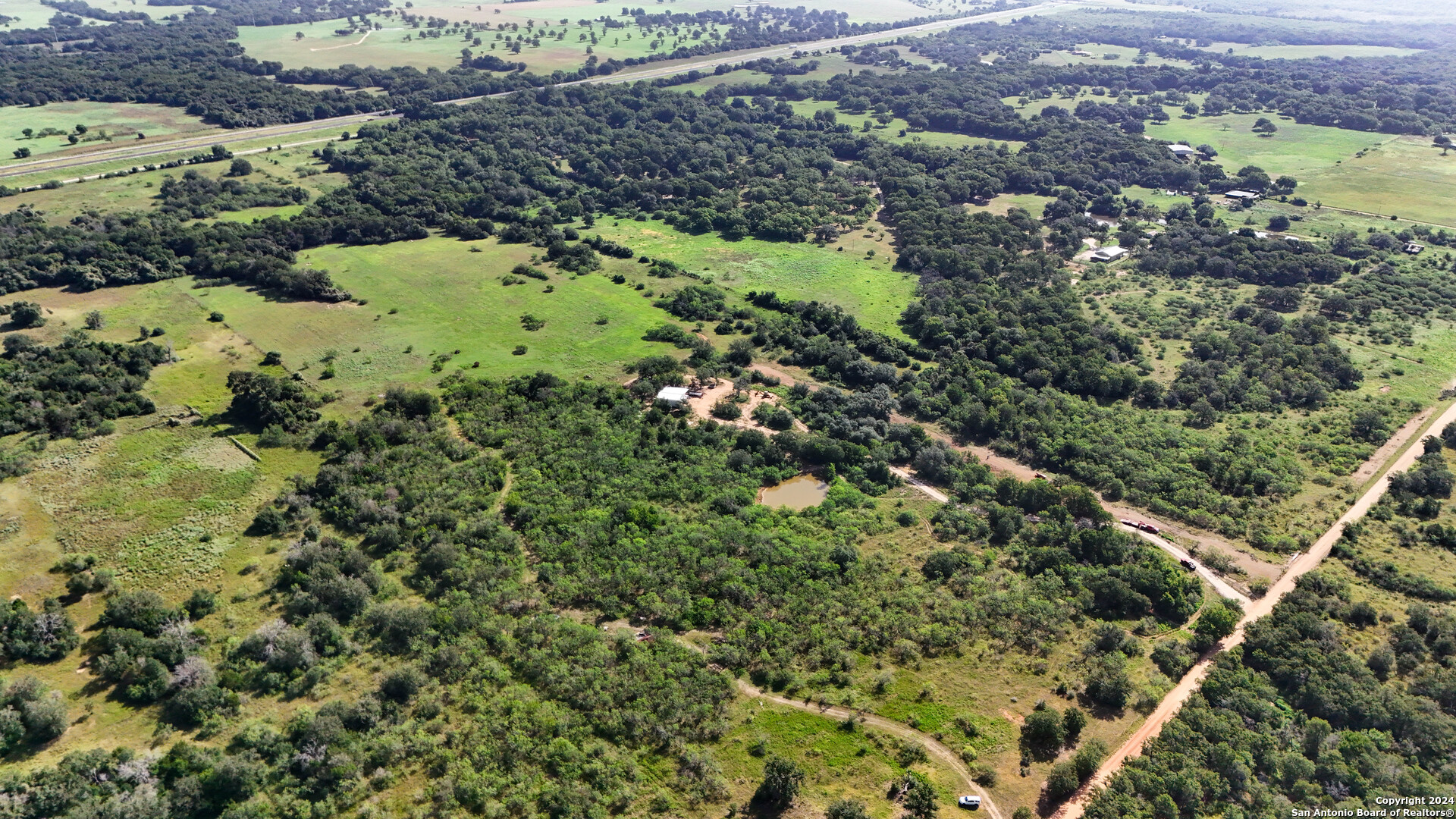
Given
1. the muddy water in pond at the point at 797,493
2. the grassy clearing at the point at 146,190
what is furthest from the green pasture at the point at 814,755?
the grassy clearing at the point at 146,190

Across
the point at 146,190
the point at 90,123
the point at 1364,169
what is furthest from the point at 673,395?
the point at 1364,169

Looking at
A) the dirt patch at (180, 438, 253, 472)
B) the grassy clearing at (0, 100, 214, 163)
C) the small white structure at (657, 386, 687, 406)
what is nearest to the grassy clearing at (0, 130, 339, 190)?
the grassy clearing at (0, 100, 214, 163)

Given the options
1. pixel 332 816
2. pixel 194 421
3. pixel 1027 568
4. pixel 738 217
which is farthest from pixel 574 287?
pixel 332 816

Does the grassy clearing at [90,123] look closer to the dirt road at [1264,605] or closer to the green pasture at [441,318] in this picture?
the green pasture at [441,318]

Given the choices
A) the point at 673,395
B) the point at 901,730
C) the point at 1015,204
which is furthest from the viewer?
the point at 1015,204

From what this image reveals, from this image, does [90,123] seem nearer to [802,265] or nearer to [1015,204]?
[802,265]

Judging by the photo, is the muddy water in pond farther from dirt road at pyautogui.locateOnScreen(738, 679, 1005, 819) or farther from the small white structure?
dirt road at pyautogui.locateOnScreen(738, 679, 1005, 819)
